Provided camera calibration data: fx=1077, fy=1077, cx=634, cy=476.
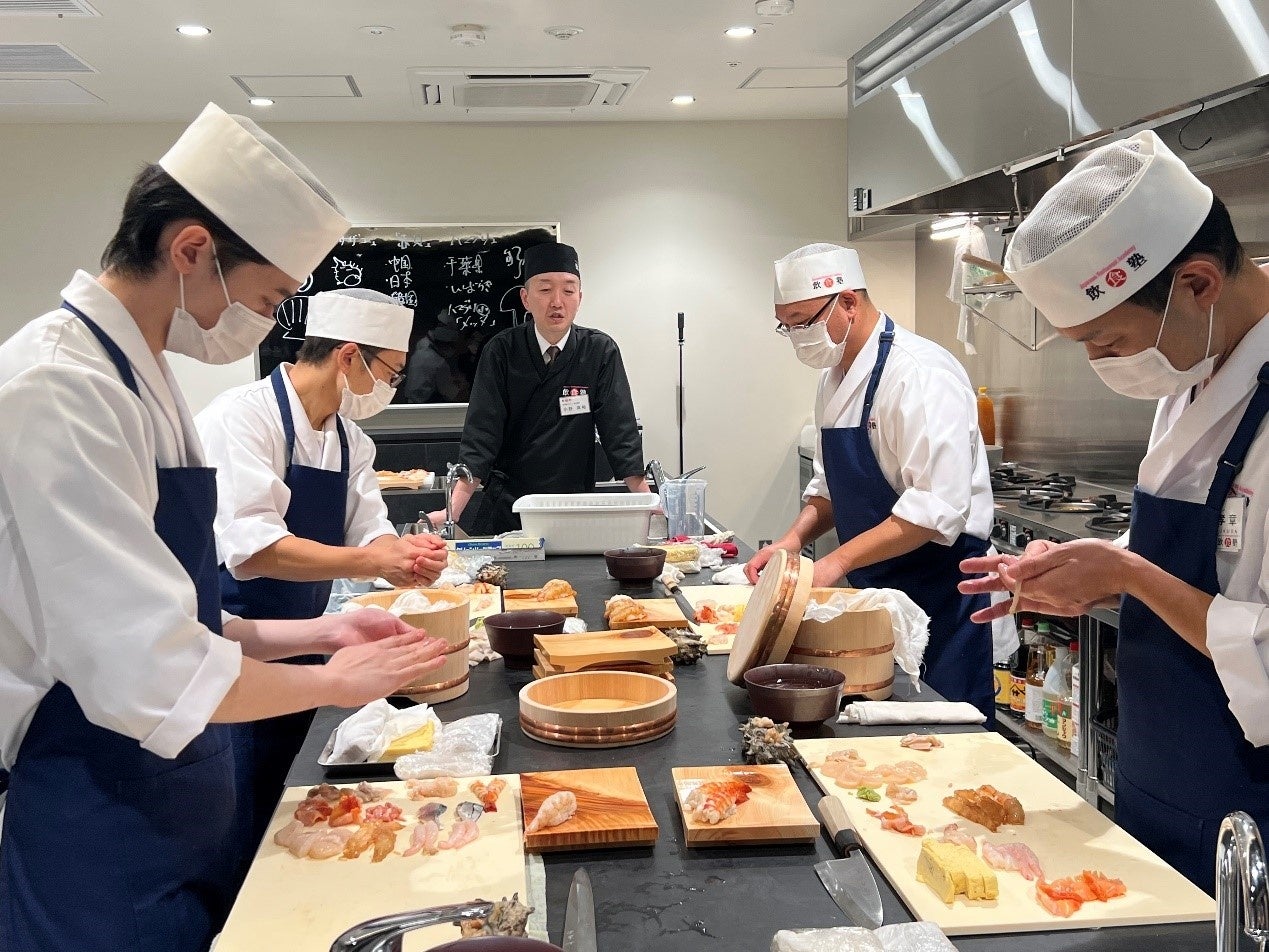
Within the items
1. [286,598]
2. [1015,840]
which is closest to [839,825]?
[1015,840]

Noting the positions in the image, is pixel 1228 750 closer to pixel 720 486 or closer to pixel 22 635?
pixel 22 635

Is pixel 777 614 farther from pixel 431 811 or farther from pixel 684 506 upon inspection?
pixel 684 506

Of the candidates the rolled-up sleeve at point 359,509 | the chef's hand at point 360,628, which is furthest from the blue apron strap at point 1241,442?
the rolled-up sleeve at point 359,509

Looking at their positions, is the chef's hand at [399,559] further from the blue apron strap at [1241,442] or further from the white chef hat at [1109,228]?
the blue apron strap at [1241,442]

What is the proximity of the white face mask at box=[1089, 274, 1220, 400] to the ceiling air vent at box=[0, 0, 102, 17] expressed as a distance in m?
4.18

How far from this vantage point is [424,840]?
1326 mm

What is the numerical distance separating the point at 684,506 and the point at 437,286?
3.56 m

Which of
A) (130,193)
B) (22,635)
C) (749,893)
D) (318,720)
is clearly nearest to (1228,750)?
(749,893)

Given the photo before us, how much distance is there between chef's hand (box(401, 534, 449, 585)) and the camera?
231cm

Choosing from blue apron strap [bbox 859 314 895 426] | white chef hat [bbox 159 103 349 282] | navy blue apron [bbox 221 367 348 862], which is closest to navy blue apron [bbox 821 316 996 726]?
blue apron strap [bbox 859 314 895 426]

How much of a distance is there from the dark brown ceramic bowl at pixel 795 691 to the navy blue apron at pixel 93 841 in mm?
843

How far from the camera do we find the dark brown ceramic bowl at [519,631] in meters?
2.06

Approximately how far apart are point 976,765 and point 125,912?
1.14 metres

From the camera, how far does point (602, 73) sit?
5.49 metres
